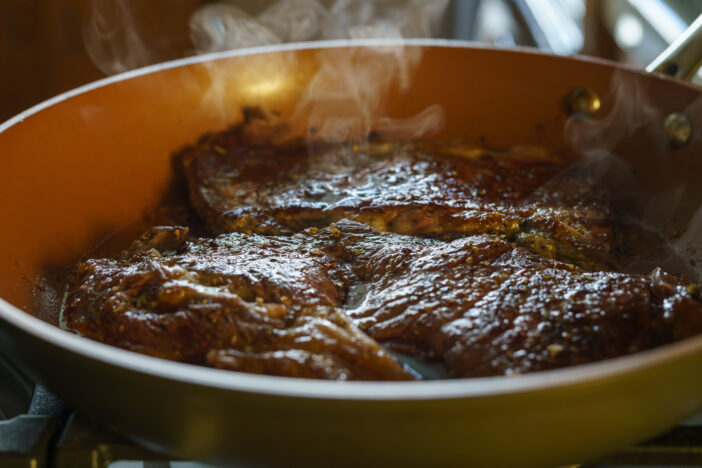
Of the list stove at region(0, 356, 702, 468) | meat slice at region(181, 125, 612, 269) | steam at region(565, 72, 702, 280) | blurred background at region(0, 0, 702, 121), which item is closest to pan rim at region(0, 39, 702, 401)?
stove at region(0, 356, 702, 468)

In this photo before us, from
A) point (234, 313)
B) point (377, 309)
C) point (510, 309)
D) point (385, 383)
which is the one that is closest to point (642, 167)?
point (510, 309)

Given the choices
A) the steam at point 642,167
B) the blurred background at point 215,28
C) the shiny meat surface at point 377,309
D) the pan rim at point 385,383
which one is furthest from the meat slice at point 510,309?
the blurred background at point 215,28

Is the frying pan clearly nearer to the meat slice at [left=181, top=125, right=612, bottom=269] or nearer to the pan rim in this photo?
the pan rim

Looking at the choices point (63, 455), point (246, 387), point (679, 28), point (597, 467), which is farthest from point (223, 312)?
point (679, 28)

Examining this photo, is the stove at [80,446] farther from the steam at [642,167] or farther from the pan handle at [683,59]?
the pan handle at [683,59]

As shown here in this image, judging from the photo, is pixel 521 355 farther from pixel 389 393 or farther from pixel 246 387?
pixel 246 387
